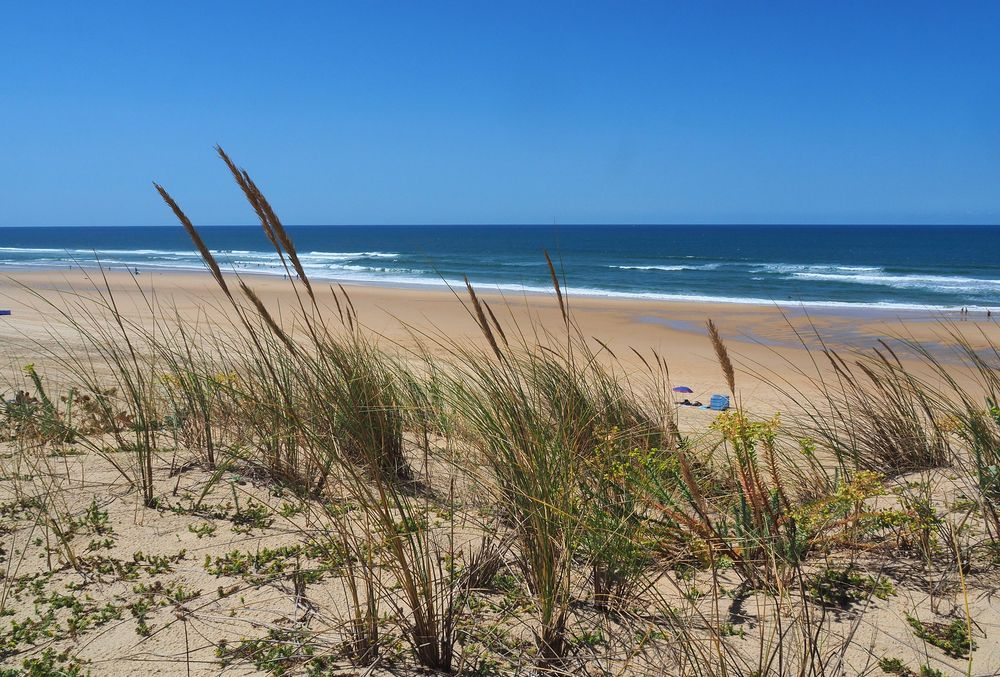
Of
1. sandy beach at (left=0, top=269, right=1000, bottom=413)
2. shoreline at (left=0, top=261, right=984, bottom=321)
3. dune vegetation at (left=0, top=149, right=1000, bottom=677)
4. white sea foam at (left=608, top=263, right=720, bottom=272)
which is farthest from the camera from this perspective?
white sea foam at (left=608, top=263, right=720, bottom=272)

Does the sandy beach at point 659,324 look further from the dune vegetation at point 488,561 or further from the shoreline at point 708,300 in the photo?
the dune vegetation at point 488,561

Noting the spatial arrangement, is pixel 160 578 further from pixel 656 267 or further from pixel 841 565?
pixel 656 267

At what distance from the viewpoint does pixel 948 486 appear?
128 inches

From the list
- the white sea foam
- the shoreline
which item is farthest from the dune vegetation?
the white sea foam

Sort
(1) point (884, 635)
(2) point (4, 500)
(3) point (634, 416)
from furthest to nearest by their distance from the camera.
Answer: (3) point (634, 416)
(2) point (4, 500)
(1) point (884, 635)

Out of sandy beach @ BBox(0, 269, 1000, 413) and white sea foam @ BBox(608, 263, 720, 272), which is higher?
white sea foam @ BBox(608, 263, 720, 272)

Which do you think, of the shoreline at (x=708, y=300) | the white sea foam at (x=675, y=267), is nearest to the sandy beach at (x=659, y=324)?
the shoreline at (x=708, y=300)

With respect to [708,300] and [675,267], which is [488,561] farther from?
[675,267]

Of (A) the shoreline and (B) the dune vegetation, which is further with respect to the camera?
(A) the shoreline

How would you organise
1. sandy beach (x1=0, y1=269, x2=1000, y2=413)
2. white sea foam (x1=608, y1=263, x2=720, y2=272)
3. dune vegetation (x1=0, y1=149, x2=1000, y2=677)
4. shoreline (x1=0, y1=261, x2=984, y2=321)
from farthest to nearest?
white sea foam (x1=608, y1=263, x2=720, y2=272) < shoreline (x1=0, y1=261, x2=984, y2=321) < sandy beach (x1=0, y1=269, x2=1000, y2=413) < dune vegetation (x1=0, y1=149, x2=1000, y2=677)

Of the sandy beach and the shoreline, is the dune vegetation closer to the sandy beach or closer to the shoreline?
the sandy beach

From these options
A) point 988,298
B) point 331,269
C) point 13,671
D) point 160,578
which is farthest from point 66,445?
point 331,269

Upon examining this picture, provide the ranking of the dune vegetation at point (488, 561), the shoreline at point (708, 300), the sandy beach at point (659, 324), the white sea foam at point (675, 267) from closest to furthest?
the dune vegetation at point (488, 561) < the sandy beach at point (659, 324) < the shoreline at point (708, 300) < the white sea foam at point (675, 267)

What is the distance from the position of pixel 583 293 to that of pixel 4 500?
75.4 feet
